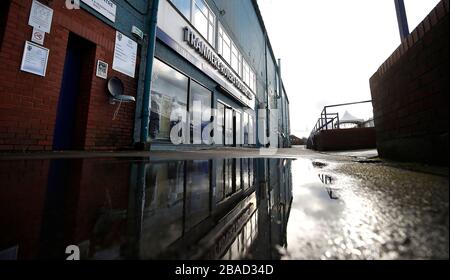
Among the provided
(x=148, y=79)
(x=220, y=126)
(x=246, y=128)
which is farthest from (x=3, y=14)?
(x=246, y=128)

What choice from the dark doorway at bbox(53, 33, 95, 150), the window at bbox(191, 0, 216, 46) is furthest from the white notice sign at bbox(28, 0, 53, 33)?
the window at bbox(191, 0, 216, 46)

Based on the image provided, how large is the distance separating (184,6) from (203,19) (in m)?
1.42

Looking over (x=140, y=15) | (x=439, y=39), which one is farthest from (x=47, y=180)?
(x=140, y=15)

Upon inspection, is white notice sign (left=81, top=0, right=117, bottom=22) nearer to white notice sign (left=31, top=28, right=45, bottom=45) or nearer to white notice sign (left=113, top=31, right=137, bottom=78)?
white notice sign (left=113, top=31, right=137, bottom=78)

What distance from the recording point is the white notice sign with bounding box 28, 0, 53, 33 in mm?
3021

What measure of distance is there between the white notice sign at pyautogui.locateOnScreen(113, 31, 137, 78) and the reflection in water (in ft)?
12.6

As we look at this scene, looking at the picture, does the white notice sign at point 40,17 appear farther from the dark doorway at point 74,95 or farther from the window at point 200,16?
the window at point 200,16

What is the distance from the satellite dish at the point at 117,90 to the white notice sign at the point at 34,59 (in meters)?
1.02

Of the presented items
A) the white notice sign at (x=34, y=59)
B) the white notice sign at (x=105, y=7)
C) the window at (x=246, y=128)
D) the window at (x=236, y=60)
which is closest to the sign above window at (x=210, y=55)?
the window at (x=236, y=60)

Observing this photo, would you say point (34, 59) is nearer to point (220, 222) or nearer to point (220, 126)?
point (220, 222)

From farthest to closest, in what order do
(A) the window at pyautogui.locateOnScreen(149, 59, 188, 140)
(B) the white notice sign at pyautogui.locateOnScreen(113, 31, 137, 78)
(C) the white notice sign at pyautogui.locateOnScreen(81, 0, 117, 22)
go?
(A) the window at pyautogui.locateOnScreen(149, 59, 188, 140)
(B) the white notice sign at pyautogui.locateOnScreen(113, 31, 137, 78)
(C) the white notice sign at pyautogui.locateOnScreen(81, 0, 117, 22)

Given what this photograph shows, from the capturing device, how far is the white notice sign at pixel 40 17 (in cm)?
302
